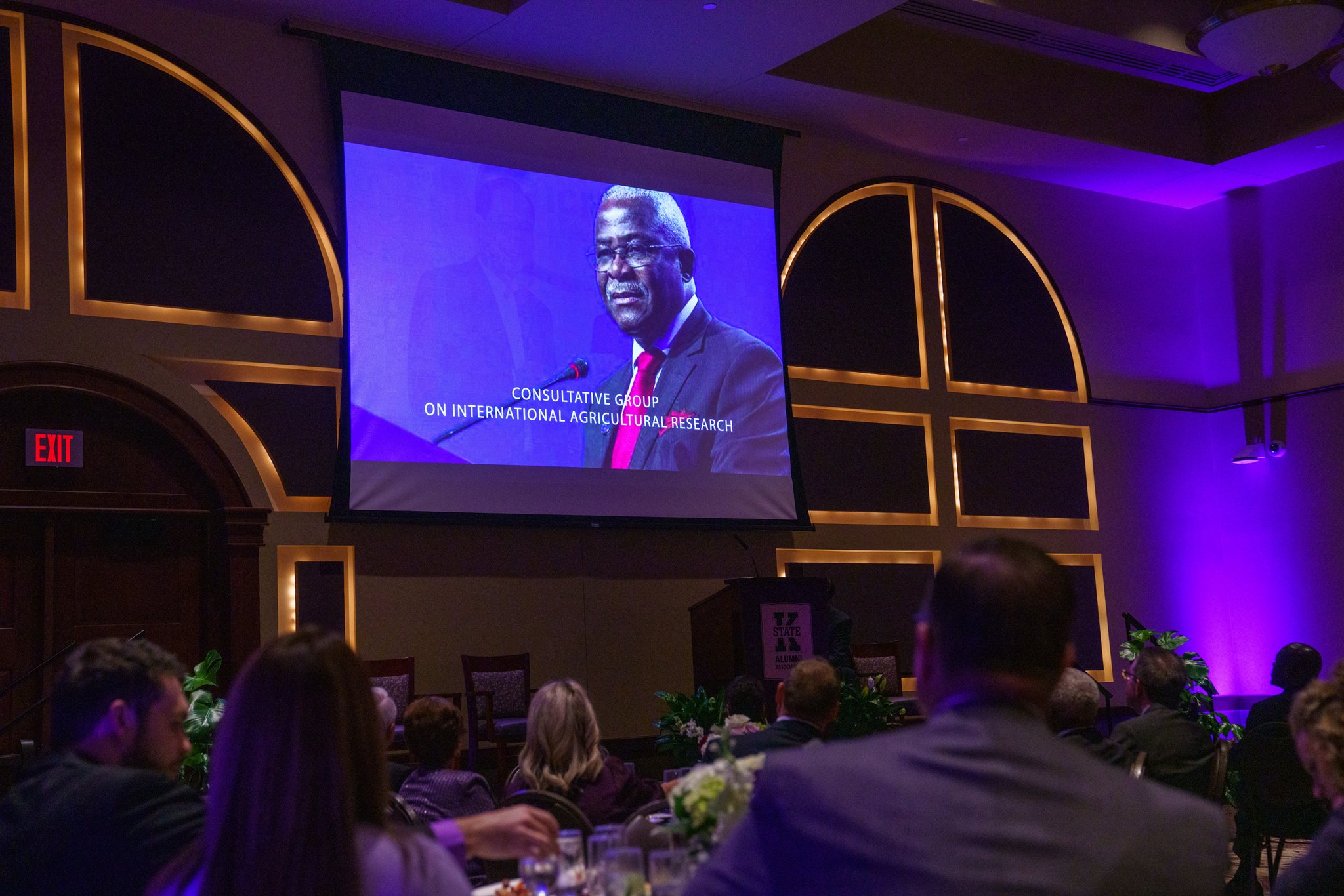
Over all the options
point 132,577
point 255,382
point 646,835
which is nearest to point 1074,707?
point 646,835

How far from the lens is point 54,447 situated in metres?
6.30

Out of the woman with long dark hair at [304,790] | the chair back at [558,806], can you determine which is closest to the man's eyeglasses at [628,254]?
the chair back at [558,806]

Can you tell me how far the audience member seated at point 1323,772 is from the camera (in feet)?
6.63

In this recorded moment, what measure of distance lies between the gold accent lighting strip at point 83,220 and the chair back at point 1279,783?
4998mm

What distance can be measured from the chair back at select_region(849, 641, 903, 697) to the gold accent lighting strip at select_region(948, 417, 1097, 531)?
1.31 metres

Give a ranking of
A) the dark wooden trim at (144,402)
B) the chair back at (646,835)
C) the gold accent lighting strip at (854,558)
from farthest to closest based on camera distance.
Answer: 1. the gold accent lighting strip at (854,558)
2. the dark wooden trim at (144,402)
3. the chair back at (646,835)

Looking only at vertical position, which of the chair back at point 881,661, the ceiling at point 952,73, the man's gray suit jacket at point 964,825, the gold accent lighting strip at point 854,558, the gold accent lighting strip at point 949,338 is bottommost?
the chair back at point 881,661

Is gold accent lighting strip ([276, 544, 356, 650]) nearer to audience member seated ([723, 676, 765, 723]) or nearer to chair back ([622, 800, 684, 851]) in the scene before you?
audience member seated ([723, 676, 765, 723])

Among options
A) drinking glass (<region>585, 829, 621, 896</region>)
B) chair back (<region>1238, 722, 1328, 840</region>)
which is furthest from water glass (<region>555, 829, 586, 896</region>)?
chair back (<region>1238, 722, 1328, 840</region>)

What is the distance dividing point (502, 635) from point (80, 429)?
254cm

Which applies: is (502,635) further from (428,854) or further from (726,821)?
(428,854)

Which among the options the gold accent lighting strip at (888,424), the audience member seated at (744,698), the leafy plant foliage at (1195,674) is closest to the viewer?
the audience member seated at (744,698)

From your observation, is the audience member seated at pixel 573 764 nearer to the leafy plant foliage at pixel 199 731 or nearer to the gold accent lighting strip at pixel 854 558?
the leafy plant foliage at pixel 199 731

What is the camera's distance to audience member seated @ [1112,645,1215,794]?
175 inches
